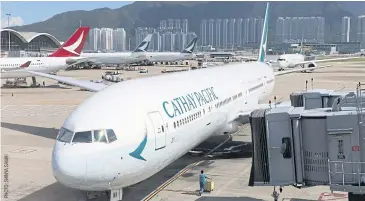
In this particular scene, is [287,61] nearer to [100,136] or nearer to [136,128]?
[136,128]

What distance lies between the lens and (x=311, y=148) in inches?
472

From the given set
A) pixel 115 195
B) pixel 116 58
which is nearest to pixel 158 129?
pixel 115 195

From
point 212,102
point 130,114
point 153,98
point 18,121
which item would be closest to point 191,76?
point 212,102

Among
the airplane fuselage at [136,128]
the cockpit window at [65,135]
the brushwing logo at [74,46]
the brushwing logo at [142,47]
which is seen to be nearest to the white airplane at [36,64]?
the brushwing logo at [74,46]

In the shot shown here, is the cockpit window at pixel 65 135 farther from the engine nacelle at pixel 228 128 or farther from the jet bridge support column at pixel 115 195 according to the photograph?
the engine nacelle at pixel 228 128

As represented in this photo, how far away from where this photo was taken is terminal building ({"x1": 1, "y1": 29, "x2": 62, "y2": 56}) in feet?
476

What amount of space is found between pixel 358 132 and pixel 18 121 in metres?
27.5

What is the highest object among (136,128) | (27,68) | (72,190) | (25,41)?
(25,41)

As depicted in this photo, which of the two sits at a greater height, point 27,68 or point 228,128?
point 27,68

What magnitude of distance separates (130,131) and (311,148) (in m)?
5.18

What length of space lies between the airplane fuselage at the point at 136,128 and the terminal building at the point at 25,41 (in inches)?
5408

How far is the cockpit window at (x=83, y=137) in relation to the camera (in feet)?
38.8

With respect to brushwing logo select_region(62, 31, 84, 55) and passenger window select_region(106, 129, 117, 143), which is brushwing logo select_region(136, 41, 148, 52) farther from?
passenger window select_region(106, 129, 117, 143)

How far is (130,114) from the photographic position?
1296cm
